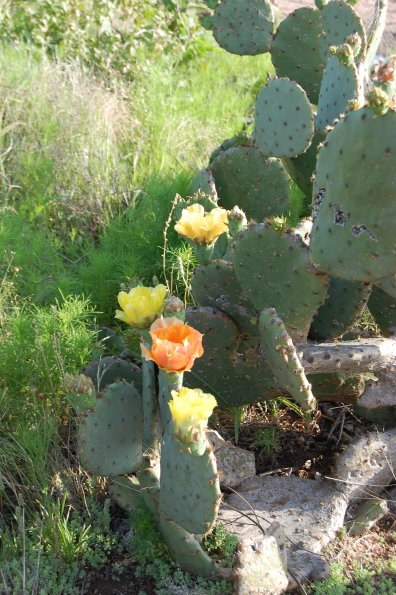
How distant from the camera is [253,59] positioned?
6.98 meters

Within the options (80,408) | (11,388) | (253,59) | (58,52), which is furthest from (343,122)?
(253,59)

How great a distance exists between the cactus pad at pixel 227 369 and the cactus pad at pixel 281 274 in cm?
20

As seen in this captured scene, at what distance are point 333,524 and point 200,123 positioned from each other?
10.6 ft

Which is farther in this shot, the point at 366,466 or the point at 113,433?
the point at 366,466

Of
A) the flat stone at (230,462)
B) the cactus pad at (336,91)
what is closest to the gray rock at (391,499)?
the flat stone at (230,462)

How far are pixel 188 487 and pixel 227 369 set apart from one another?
0.81m

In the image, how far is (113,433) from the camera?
2283 mm

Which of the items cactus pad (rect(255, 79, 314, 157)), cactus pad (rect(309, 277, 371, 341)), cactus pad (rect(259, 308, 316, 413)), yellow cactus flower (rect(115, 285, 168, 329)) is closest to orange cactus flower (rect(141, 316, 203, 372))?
yellow cactus flower (rect(115, 285, 168, 329))

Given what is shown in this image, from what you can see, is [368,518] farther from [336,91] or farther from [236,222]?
[336,91]

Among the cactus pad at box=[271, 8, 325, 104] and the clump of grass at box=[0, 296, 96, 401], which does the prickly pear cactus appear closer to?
the clump of grass at box=[0, 296, 96, 401]

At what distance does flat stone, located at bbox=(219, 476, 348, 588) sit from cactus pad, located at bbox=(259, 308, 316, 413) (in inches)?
15.5

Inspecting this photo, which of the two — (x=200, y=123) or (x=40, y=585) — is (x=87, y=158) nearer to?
(x=200, y=123)

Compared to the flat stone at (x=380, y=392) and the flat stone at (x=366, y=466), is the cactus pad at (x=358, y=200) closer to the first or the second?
the flat stone at (x=380, y=392)

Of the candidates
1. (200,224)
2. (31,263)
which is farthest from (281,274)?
(31,263)
